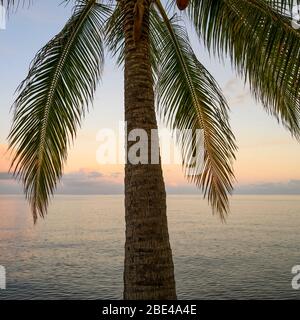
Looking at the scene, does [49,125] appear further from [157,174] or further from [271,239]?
[271,239]

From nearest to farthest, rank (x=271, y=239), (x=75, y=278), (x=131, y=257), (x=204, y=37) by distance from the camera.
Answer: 1. (x=131, y=257)
2. (x=204, y=37)
3. (x=75, y=278)
4. (x=271, y=239)

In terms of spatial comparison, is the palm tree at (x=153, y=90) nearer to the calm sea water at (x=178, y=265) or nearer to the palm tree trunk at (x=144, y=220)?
the palm tree trunk at (x=144, y=220)

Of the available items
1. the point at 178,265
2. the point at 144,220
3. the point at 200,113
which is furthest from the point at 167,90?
the point at 178,265

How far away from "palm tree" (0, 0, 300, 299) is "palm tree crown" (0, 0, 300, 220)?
15mm

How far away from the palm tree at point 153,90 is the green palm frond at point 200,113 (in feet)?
0.05

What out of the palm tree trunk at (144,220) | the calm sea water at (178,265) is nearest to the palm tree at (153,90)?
the palm tree trunk at (144,220)

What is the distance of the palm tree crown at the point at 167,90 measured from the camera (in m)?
6.82

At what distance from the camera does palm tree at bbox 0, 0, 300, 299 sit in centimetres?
571

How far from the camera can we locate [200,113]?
7684 mm

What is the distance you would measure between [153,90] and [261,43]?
1384mm

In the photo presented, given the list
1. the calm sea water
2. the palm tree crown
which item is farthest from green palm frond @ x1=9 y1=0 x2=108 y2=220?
the calm sea water

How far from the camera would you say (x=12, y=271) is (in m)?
70.4
